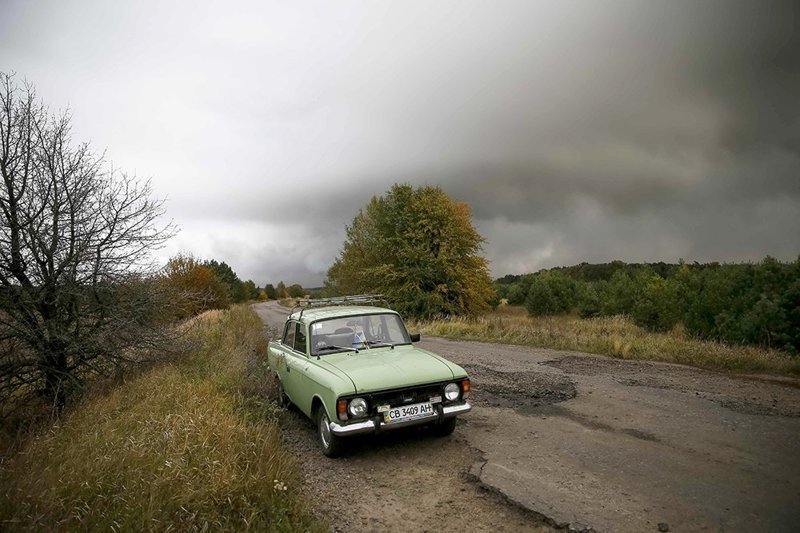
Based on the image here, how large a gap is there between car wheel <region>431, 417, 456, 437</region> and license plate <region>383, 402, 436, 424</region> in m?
0.46

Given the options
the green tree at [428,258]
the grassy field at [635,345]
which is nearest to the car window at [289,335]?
the grassy field at [635,345]

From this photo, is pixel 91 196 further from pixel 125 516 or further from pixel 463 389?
pixel 463 389

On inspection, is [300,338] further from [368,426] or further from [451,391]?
[451,391]

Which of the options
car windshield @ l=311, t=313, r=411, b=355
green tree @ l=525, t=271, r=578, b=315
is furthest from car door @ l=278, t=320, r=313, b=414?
green tree @ l=525, t=271, r=578, b=315

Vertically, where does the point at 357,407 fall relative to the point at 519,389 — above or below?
above

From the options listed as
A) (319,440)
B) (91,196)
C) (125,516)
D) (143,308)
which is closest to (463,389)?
(319,440)

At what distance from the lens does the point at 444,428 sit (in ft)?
17.5

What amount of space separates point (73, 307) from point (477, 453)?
21.2 ft

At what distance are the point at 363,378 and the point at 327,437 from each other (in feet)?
3.08

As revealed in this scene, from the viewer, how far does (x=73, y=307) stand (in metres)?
6.69

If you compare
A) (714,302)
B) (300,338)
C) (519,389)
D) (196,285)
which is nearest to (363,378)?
(300,338)

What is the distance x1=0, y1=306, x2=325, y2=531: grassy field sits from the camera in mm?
3068

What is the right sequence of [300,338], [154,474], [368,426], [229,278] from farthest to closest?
[229,278], [300,338], [368,426], [154,474]

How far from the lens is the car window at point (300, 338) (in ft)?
20.4
